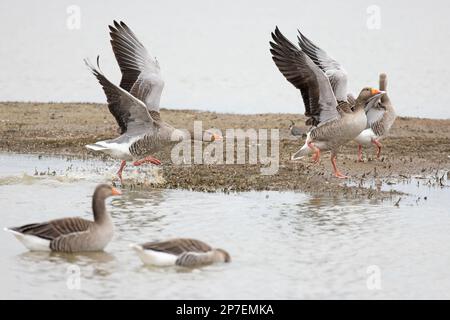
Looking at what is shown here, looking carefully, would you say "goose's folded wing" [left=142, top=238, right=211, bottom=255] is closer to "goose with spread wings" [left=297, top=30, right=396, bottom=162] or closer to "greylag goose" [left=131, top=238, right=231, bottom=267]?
"greylag goose" [left=131, top=238, right=231, bottom=267]

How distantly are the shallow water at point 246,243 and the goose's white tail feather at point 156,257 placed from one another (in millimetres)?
83

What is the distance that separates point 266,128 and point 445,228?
8210 millimetres

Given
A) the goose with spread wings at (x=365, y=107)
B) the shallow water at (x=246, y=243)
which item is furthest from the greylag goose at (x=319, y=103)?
the shallow water at (x=246, y=243)

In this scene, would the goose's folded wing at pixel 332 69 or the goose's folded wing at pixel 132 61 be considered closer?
the goose's folded wing at pixel 132 61

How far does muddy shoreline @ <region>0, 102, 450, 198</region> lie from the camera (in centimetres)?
1228

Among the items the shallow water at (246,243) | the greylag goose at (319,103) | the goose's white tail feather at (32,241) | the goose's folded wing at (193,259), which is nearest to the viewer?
the shallow water at (246,243)

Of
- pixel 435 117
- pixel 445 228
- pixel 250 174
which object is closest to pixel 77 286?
pixel 445 228

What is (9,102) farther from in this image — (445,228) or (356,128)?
(445,228)

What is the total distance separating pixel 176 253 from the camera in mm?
7629

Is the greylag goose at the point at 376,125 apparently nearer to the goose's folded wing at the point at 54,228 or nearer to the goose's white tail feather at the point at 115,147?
the goose's white tail feather at the point at 115,147

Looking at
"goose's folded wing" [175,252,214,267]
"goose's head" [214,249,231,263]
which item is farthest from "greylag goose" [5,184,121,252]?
"goose's head" [214,249,231,263]

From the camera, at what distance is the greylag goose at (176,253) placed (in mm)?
7543

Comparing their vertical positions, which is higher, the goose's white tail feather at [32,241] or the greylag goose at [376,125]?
the greylag goose at [376,125]
